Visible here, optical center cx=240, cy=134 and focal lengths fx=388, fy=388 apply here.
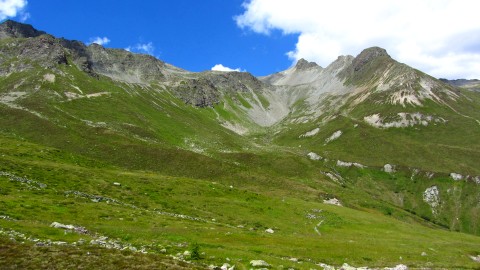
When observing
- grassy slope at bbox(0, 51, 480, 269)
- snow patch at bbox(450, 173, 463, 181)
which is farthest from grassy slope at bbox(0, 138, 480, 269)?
snow patch at bbox(450, 173, 463, 181)

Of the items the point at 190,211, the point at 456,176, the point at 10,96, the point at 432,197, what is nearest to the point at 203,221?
the point at 190,211

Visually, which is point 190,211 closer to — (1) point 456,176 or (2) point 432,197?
(2) point 432,197

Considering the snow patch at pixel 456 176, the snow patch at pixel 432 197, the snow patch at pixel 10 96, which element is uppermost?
the snow patch at pixel 10 96

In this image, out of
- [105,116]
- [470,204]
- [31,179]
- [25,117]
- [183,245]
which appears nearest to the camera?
[183,245]

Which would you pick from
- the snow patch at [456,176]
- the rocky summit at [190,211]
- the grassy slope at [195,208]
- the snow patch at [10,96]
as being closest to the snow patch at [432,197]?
the rocky summit at [190,211]

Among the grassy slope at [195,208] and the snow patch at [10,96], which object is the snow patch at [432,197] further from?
the snow patch at [10,96]

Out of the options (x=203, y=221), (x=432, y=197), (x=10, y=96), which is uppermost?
(x=10, y=96)

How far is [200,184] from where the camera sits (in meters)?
89.9

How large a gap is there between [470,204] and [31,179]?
6640 inches

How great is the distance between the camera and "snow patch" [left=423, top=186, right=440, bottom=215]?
557 feet

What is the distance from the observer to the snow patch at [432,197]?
170 m

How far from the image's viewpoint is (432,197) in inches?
6801

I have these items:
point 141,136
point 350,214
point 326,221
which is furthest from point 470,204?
point 141,136

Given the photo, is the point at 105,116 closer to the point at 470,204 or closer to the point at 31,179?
the point at 31,179
